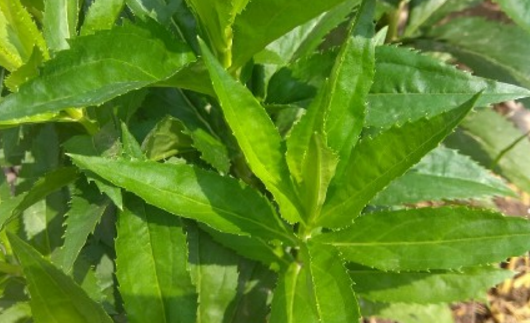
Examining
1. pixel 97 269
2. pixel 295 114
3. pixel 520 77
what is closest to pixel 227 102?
pixel 295 114

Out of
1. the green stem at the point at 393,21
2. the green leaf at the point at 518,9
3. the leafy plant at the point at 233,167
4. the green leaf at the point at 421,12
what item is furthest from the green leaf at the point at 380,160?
the green leaf at the point at 421,12

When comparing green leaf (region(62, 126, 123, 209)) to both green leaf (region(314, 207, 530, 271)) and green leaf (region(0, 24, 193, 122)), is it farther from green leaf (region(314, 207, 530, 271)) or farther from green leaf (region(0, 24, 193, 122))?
green leaf (region(314, 207, 530, 271))

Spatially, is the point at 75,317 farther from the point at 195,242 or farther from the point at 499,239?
the point at 499,239

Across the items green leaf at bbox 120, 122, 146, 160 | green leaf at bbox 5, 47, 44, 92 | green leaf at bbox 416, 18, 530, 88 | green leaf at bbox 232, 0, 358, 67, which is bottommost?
green leaf at bbox 120, 122, 146, 160

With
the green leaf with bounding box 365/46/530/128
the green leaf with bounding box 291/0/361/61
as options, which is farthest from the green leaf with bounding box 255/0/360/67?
the green leaf with bounding box 365/46/530/128

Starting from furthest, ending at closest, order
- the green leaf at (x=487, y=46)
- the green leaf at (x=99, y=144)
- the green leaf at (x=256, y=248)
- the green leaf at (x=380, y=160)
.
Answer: the green leaf at (x=487, y=46)
the green leaf at (x=256, y=248)
the green leaf at (x=99, y=144)
the green leaf at (x=380, y=160)

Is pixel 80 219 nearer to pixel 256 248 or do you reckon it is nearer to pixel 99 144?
pixel 99 144

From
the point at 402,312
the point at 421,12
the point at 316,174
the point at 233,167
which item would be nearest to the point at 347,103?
the point at 316,174

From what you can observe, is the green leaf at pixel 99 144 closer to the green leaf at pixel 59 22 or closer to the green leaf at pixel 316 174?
the green leaf at pixel 59 22
